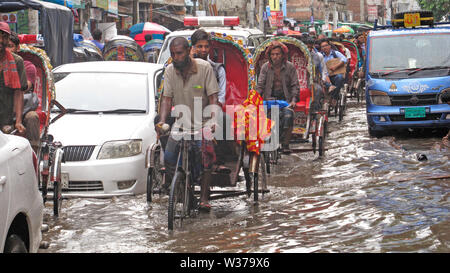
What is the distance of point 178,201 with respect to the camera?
8.05m

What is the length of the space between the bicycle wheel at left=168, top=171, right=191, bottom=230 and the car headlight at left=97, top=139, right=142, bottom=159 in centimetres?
158

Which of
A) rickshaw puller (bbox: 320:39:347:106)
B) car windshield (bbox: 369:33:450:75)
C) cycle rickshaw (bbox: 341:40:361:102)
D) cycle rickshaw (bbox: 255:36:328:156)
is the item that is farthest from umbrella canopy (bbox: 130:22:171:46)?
cycle rickshaw (bbox: 255:36:328:156)

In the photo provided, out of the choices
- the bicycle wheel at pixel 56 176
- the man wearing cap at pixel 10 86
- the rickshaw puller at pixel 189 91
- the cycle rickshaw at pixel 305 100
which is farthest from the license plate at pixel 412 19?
the man wearing cap at pixel 10 86

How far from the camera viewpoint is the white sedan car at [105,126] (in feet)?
30.7

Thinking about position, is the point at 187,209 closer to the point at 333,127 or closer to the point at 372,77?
the point at 372,77

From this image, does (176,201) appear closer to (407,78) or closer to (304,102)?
(304,102)

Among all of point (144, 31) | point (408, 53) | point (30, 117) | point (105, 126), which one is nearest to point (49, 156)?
point (30, 117)

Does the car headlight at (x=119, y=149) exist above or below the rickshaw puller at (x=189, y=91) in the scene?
below

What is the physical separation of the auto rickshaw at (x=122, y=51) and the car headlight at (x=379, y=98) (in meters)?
5.88

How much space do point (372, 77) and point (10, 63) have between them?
9026 millimetres

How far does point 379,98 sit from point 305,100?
189 cm

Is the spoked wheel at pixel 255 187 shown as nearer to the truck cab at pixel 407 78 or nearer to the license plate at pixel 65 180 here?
the license plate at pixel 65 180

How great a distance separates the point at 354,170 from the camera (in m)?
11.6
